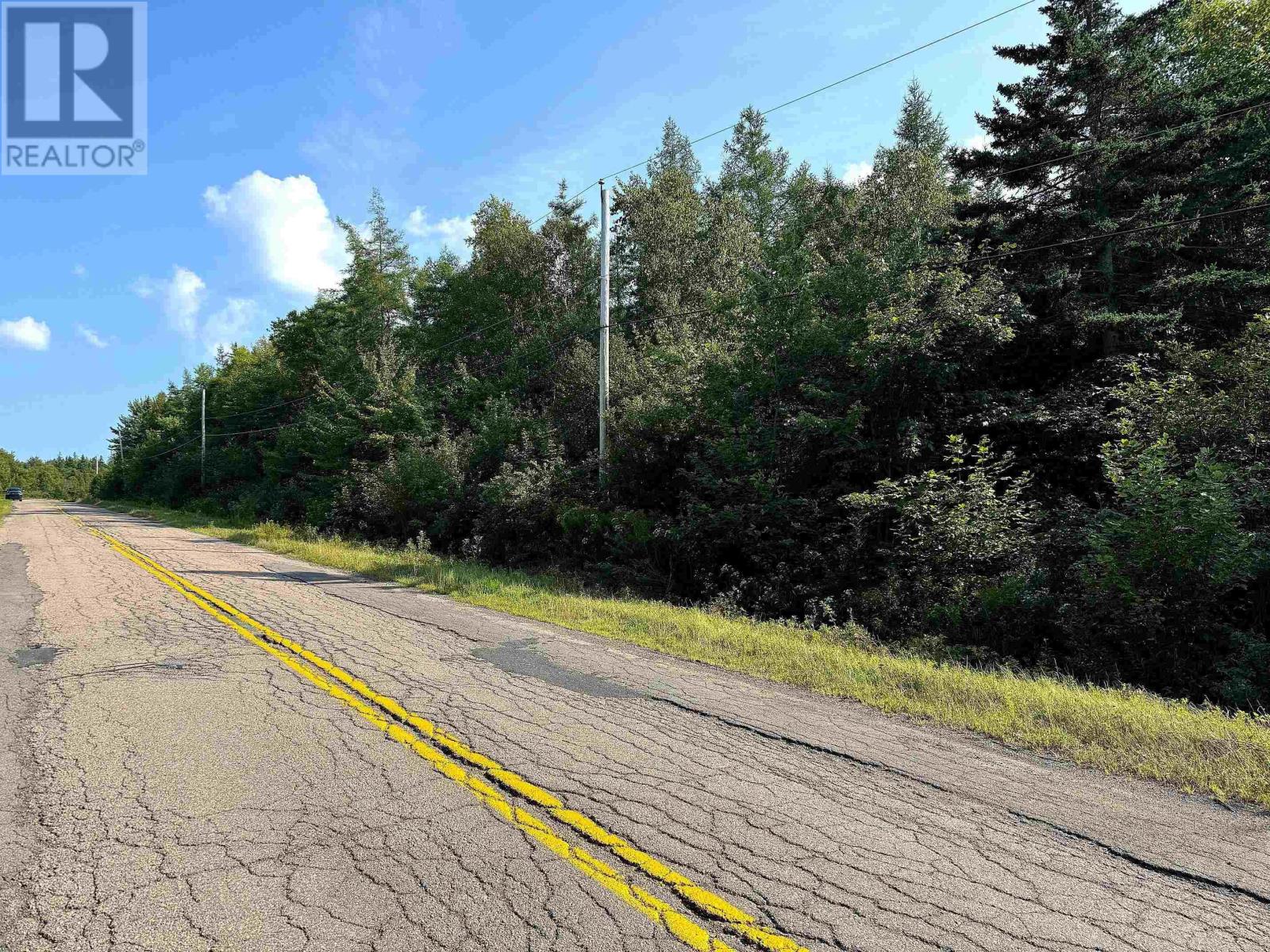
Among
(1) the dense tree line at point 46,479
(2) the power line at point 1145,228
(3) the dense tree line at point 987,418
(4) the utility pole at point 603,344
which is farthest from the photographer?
(1) the dense tree line at point 46,479

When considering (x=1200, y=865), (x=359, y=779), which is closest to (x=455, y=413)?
(x=359, y=779)

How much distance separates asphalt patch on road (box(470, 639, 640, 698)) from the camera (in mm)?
6238

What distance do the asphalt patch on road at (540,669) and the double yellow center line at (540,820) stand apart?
1464mm

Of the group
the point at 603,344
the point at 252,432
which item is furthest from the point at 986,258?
the point at 252,432

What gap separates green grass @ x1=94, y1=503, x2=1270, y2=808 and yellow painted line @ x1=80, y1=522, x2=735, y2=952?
3.57 meters

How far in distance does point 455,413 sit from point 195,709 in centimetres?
2599

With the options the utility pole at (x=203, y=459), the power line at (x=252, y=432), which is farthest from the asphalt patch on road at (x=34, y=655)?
the utility pole at (x=203, y=459)

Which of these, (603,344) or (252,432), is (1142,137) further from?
(252,432)

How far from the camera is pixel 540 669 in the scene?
22.7ft

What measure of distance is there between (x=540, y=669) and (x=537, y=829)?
11.2 feet

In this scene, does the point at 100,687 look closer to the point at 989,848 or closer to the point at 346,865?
the point at 346,865

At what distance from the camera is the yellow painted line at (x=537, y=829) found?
2781 mm

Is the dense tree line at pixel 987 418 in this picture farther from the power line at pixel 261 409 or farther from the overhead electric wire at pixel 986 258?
the power line at pixel 261 409

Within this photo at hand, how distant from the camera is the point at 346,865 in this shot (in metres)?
3.25
